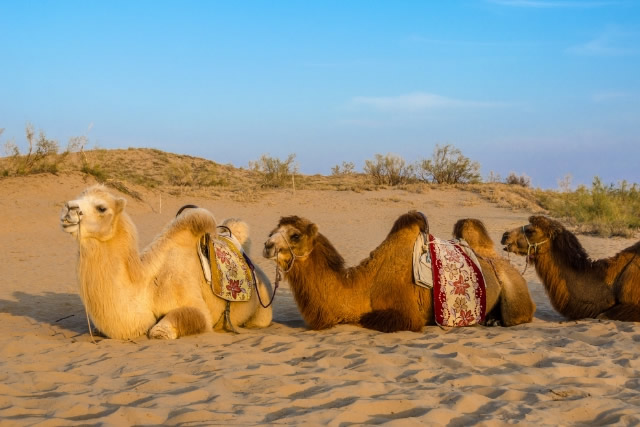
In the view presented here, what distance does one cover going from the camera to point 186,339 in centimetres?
652

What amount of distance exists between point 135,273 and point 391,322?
2.46 m

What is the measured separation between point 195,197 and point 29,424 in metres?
21.1

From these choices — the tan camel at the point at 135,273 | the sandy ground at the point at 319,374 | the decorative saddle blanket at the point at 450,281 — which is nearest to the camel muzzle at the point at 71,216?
the tan camel at the point at 135,273

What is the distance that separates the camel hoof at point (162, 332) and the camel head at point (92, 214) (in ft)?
3.03

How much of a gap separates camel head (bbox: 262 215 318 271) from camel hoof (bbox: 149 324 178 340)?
1.15m

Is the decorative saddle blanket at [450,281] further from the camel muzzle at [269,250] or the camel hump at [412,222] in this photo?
the camel muzzle at [269,250]

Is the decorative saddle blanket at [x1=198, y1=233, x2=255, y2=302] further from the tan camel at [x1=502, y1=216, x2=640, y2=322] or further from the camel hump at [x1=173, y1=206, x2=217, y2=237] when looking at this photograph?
the tan camel at [x1=502, y1=216, x2=640, y2=322]

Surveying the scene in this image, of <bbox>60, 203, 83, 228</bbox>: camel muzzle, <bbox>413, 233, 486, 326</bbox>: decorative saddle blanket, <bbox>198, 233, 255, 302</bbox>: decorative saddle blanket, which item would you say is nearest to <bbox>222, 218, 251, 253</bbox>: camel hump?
<bbox>198, 233, 255, 302</bbox>: decorative saddle blanket

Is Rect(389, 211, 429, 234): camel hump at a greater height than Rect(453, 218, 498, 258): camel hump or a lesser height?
greater

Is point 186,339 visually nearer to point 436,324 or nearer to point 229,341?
point 229,341

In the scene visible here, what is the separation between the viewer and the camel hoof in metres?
6.39

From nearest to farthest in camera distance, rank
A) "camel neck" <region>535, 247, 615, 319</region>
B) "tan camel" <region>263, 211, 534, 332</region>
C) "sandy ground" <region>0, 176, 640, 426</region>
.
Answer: "sandy ground" <region>0, 176, 640, 426</region> < "tan camel" <region>263, 211, 534, 332</region> < "camel neck" <region>535, 247, 615, 319</region>

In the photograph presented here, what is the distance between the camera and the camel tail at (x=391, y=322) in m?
6.90

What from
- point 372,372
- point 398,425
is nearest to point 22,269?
point 372,372
